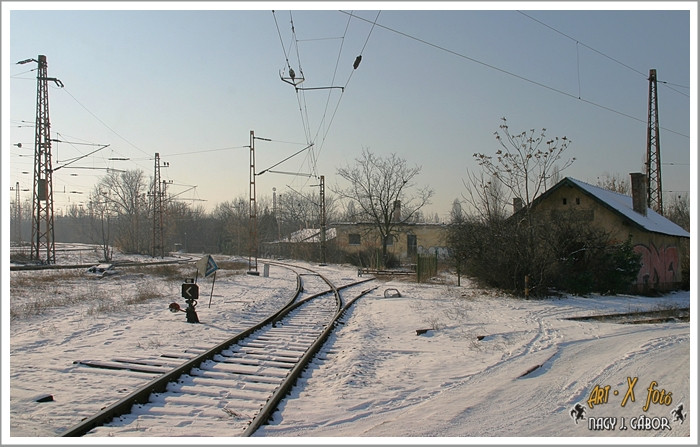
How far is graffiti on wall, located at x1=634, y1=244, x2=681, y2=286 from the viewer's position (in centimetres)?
2534

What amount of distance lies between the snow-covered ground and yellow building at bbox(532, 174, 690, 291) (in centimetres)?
960

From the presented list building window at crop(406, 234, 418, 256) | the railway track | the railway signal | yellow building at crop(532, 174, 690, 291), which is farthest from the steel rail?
building window at crop(406, 234, 418, 256)

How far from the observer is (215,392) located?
7.00 m

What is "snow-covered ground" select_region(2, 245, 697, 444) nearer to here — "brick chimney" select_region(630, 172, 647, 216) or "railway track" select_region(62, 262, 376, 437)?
"railway track" select_region(62, 262, 376, 437)

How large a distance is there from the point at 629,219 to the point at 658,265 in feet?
15.4

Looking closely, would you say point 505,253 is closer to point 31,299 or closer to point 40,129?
point 31,299

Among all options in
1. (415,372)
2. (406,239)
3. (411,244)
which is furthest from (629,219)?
(411,244)

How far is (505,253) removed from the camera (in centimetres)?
2078

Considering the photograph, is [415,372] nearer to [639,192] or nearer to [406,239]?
[639,192]

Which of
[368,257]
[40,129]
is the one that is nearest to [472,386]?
[40,129]

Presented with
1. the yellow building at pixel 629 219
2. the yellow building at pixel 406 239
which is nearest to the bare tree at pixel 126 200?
the yellow building at pixel 406 239

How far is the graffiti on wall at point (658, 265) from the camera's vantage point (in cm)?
2534

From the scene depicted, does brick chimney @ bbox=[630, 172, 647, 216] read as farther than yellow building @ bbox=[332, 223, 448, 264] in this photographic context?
No

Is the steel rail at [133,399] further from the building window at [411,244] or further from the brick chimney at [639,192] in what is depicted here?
the building window at [411,244]
